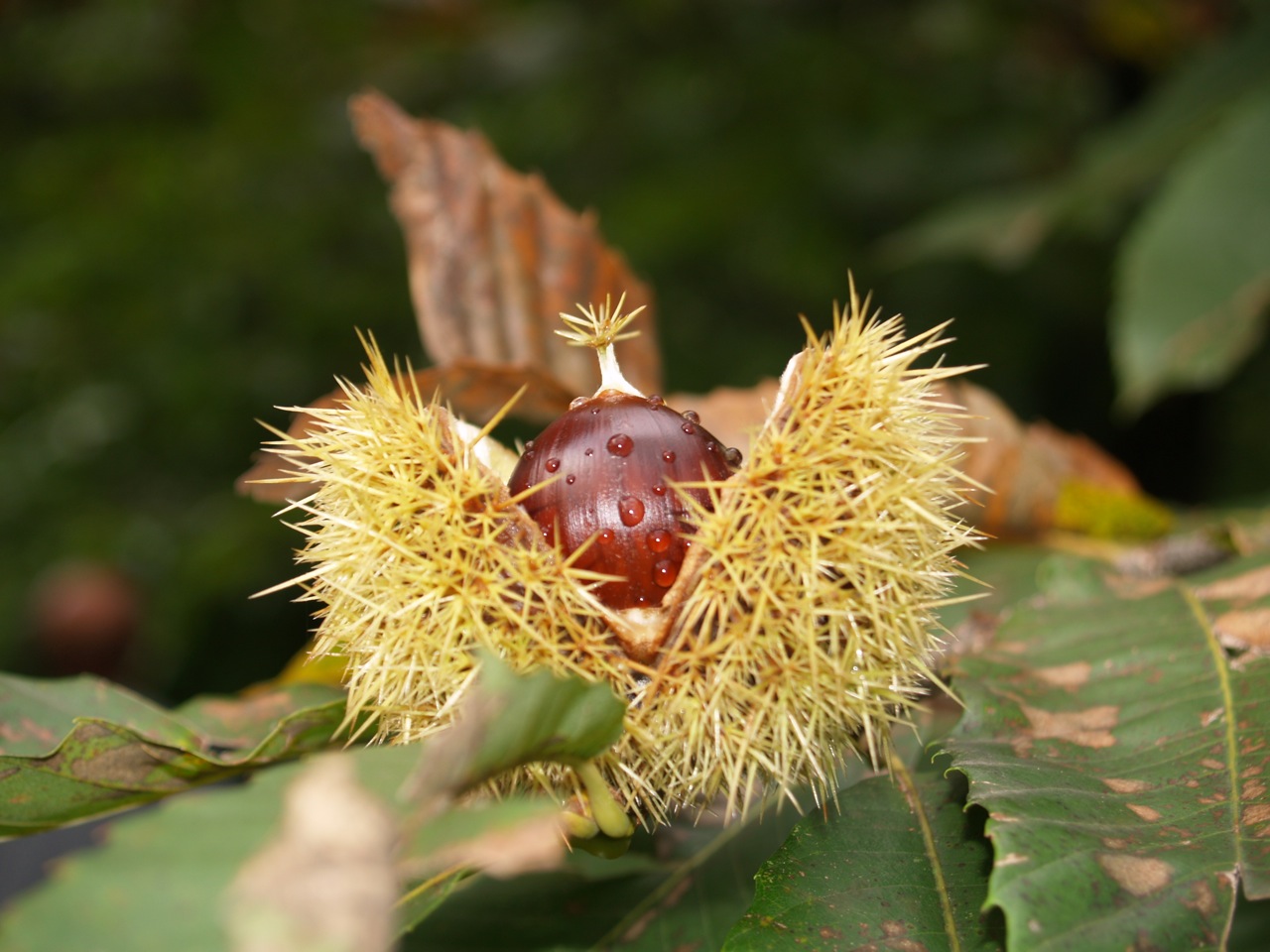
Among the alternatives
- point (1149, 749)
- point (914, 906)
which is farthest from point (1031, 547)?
point (914, 906)

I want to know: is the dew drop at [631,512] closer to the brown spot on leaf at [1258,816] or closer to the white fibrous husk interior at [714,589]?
the white fibrous husk interior at [714,589]

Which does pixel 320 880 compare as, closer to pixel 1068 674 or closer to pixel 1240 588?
pixel 1068 674

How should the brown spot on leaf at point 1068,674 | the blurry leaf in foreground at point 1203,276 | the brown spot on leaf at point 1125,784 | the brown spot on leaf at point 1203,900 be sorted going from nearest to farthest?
the brown spot on leaf at point 1203,900, the brown spot on leaf at point 1125,784, the brown spot on leaf at point 1068,674, the blurry leaf in foreground at point 1203,276

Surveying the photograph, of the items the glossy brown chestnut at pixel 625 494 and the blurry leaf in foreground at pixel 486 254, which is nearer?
the glossy brown chestnut at pixel 625 494

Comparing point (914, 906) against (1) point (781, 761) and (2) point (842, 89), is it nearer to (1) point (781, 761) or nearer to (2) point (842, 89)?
(1) point (781, 761)

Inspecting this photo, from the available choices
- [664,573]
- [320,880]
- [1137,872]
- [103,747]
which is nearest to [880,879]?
[1137,872]

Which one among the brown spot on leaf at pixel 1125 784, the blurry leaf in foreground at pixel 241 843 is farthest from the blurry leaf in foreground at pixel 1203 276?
the blurry leaf in foreground at pixel 241 843
